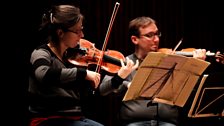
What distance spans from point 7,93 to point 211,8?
2.24 meters

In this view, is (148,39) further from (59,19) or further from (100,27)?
(59,19)

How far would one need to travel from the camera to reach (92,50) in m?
2.72

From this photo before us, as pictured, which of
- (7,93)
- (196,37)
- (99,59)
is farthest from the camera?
(196,37)

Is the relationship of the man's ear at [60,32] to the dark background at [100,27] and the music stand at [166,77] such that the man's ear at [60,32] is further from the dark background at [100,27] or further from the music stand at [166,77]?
the dark background at [100,27]

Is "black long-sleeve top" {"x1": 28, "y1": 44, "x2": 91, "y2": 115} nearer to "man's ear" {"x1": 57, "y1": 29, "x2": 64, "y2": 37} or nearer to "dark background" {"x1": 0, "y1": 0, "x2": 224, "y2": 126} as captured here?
"man's ear" {"x1": 57, "y1": 29, "x2": 64, "y2": 37}

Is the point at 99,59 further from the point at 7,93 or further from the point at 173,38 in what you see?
the point at 173,38

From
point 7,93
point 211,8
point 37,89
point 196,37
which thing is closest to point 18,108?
point 7,93

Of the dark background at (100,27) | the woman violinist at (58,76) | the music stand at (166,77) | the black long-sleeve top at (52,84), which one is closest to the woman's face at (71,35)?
the woman violinist at (58,76)

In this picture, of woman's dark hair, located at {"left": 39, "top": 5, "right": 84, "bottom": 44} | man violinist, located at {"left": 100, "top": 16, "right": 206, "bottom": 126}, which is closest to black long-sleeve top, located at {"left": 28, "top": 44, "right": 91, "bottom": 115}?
woman's dark hair, located at {"left": 39, "top": 5, "right": 84, "bottom": 44}

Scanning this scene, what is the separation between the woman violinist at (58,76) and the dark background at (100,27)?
2.18 ft

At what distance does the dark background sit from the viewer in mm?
→ 3133

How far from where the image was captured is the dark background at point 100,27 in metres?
3.13

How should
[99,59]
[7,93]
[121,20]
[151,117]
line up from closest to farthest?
[99,59] → [151,117] → [7,93] → [121,20]

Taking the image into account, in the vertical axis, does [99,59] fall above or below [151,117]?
above
